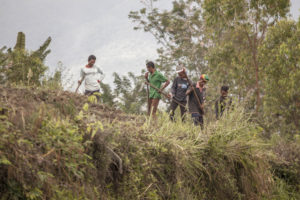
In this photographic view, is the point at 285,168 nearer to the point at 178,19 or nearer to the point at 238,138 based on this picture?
the point at 238,138

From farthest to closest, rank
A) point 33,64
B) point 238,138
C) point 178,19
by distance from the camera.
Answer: point 178,19 < point 33,64 < point 238,138

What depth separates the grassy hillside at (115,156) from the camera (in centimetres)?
318

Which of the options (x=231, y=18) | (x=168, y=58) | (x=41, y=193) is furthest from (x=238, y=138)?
(x=168, y=58)

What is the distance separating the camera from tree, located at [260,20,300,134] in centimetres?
1542

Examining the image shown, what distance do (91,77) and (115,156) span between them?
5.38 m

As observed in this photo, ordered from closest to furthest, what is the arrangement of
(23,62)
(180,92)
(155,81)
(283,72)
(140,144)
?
(140,144)
(180,92)
(155,81)
(23,62)
(283,72)

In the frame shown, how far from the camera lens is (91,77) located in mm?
9672

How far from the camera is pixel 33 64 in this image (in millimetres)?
12750

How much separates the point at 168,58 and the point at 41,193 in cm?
2099

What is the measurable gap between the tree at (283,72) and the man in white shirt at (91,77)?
8478mm

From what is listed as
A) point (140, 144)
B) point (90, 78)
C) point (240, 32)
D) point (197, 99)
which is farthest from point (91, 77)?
point (240, 32)

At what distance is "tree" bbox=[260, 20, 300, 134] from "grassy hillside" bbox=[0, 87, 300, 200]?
7709 mm

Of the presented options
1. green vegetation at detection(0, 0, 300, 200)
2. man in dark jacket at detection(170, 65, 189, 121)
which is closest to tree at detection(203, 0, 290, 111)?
green vegetation at detection(0, 0, 300, 200)

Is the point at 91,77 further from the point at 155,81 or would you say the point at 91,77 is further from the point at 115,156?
the point at 115,156
